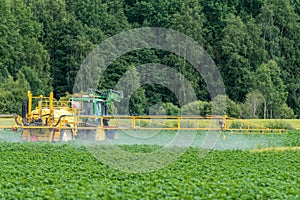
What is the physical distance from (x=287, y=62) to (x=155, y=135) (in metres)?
49.2

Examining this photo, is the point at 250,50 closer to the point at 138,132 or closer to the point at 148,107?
the point at 148,107

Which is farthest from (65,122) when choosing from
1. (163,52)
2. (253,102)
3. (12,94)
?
(163,52)

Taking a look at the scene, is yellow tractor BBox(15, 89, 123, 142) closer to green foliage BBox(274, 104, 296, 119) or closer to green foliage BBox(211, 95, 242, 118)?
green foliage BBox(211, 95, 242, 118)

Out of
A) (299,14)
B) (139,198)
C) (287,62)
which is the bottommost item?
(139,198)

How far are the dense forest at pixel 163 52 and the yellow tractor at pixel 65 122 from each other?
2922 centimetres

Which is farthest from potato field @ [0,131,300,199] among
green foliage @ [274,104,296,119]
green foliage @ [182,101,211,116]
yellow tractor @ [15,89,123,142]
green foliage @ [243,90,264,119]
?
green foliage @ [274,104,296,119]

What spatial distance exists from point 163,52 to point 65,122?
49.4 meters

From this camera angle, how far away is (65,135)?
3180cm

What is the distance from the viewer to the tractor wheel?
103 ft

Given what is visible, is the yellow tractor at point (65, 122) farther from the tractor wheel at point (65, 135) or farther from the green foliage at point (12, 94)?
the green foliage at point (12, 94)

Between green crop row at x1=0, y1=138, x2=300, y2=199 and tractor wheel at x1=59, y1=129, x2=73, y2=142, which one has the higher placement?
tractor wheel at x1=59, y1=129, x2=73, y2=142

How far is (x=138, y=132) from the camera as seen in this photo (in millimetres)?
36656

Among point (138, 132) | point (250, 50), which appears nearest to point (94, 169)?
point (138, 132)

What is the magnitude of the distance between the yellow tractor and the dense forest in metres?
29.2
